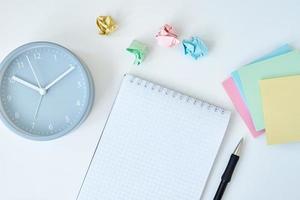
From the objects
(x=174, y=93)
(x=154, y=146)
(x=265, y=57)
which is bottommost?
(x=154, y=146)

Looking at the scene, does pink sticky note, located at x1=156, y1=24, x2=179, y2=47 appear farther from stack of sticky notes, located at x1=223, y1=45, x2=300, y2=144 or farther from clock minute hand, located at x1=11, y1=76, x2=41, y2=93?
clock minute hand, located at x1=11, y1=76, x2=41, y2=93

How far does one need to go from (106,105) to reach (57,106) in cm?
9

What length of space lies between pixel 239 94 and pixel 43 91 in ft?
1.16

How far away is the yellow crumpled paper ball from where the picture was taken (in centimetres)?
79

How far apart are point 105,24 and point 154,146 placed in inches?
9.4

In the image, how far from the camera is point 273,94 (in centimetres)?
78

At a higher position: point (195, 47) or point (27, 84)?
point (195, 47)

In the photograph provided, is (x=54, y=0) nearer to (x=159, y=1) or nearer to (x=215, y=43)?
(x=159, y=1)

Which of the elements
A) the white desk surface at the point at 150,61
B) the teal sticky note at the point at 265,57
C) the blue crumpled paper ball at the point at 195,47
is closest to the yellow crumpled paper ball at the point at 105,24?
the white desk surface at the point at 150,61

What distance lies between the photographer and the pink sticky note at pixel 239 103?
0.79 m

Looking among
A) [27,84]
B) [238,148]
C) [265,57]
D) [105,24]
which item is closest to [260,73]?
[265,57]

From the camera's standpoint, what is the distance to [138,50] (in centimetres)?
79

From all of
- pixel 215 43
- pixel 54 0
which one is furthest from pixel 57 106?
pixel 215 43

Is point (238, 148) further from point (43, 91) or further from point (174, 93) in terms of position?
point (43, 91)
